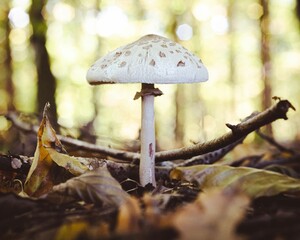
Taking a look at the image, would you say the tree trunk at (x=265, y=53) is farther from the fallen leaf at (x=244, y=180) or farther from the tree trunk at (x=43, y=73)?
the fallen leaf at (x=244, y=180)

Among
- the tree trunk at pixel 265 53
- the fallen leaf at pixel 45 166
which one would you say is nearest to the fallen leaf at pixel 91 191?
the fallen leaf at pixel 45 166

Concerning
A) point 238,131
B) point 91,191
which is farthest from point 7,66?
point 91,191

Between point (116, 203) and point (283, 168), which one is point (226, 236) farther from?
point (283, 168)

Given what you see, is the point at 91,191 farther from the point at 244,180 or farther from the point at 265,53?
the point at 265,53

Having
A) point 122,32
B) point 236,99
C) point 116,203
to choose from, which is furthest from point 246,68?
point 116,203

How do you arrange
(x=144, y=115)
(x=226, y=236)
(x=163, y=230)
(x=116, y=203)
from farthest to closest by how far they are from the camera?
1. (x=144, y=115)
2. (x=116, y=203)
3. (x=163, y=230)
4. (x=226, y=236)

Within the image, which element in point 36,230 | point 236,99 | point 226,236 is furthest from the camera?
point 236,99

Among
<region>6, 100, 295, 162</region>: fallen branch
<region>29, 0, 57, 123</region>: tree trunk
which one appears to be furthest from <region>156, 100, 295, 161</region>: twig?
<region>29, 0, 57, 123</region>: tree trunk
